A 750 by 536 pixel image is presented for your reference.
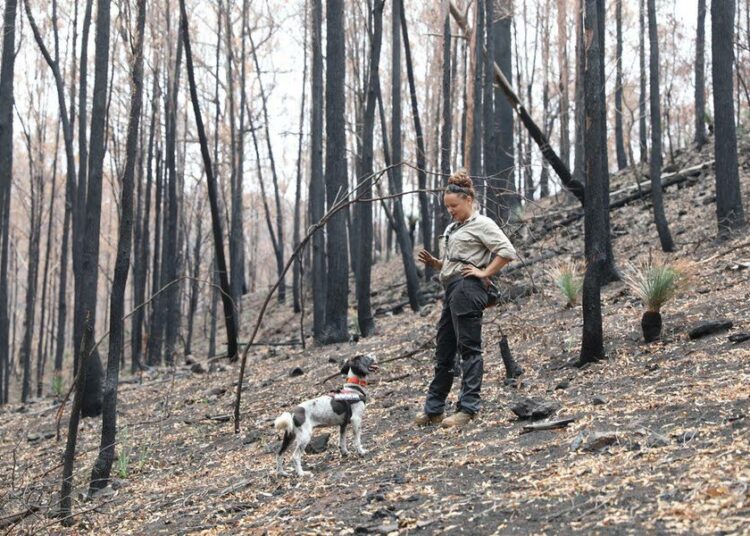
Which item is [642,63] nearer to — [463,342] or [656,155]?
[656,155]

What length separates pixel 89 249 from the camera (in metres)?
8.86

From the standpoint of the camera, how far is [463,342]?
17.9 ft

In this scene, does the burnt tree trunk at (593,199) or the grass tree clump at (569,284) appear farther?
the grass tree clump at (569,284)

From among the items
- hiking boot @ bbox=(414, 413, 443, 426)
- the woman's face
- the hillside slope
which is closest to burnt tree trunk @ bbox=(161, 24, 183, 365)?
the hillside slope

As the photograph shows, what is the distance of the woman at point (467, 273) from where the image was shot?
540 cm

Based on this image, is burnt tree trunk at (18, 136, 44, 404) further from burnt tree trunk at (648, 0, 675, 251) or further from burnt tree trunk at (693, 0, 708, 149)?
burnt tree trunk at (693, 0, 708, 149)

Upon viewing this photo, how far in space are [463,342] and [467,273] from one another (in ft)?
1.71

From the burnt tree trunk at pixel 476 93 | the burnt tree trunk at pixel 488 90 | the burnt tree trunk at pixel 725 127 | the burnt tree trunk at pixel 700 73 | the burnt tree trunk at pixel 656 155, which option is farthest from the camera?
the burnt tree trunk at pixel 700 73

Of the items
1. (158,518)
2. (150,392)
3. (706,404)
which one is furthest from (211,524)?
(150,392)

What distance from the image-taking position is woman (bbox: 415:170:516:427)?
17.7 ft

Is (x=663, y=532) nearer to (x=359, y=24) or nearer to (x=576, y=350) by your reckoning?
(x=576, y=350)

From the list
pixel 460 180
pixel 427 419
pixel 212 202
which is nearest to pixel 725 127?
pixel 460 180

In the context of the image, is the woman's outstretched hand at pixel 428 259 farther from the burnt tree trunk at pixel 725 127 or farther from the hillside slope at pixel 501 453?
the burnt tree trunk at pixel 725 127

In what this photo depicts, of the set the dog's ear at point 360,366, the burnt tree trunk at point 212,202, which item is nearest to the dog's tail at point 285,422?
the dog's ear at point 360,366
